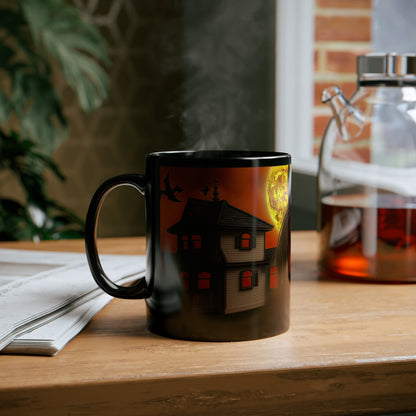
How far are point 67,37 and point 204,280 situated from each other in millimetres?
1499

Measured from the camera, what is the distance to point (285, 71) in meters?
1.79

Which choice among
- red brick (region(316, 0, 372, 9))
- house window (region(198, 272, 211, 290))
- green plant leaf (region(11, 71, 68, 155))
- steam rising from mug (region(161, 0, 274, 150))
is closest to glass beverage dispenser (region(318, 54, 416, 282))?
house window (region(198, 272, 211, 290))

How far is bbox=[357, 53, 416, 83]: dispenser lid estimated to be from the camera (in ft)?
2.14

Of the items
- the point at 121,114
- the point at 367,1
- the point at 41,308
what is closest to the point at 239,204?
the point at 41,308

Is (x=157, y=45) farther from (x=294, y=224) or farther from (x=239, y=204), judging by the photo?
(x=239, y=204)

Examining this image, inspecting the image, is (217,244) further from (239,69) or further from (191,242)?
(239,69)

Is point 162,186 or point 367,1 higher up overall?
point 367,1

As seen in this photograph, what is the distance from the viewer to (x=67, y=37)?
1779mm

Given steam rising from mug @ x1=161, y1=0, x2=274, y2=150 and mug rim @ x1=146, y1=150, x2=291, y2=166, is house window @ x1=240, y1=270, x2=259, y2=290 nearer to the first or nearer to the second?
mug rim @ x1=146, y1=150, x2=291, y2=166

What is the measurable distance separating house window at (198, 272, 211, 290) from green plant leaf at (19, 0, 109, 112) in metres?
1.40

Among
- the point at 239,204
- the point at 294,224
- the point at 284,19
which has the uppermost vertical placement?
the point at 284,19

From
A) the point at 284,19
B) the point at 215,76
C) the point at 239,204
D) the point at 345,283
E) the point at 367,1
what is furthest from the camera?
the point at 215,76

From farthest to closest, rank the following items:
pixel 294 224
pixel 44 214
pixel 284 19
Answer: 1. pixel 284 19
2. pixel 294 224
3. pixel 44 214

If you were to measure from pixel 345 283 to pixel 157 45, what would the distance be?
7.85 feet
